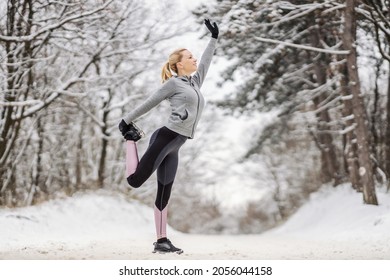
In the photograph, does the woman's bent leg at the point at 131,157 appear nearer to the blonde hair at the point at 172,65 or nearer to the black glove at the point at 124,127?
the black glove at the point at 124,127

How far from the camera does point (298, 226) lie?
1399 cm

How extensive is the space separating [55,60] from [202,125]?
894 centimetres

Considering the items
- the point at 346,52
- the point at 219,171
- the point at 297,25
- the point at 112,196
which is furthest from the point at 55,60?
the point at 219,171

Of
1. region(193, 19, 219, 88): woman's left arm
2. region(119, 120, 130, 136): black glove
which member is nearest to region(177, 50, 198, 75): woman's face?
region(193, 19, 219, 88): woman's left arm

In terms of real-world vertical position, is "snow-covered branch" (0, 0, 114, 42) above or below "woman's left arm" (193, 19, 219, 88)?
above

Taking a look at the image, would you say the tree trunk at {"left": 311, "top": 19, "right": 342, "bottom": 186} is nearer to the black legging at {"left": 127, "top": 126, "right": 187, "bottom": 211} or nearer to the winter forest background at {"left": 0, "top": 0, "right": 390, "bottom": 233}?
the winter forest background at {"left": 0, "top": 0, "right": 390, "bottom": 233}

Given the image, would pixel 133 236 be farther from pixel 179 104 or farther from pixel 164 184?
pixel 179 104

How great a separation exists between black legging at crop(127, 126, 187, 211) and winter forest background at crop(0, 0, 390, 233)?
4.76 meters

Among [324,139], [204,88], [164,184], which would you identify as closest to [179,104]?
[164,184]

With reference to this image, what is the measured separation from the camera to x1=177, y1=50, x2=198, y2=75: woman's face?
15.3ft

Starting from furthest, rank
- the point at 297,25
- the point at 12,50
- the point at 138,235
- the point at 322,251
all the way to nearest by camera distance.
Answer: the point at 297,25 → the point at 12,50 → the point at 138,235 → the point at 322,251

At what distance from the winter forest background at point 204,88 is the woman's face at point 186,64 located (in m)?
4.41

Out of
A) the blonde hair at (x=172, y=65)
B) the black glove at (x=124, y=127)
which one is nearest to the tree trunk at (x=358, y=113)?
the blonde hair at (x=172, y=65)
